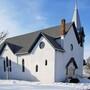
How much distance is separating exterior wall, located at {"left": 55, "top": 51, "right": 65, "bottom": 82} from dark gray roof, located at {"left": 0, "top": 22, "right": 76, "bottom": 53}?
1.27m

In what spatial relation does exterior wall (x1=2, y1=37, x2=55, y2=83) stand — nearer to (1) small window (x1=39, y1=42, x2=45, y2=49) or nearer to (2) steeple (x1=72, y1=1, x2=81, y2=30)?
(1) small window (x1=39, y1=42, x2=45, y2=49)

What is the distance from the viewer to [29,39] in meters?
40.0

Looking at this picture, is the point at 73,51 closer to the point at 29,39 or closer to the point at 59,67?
the point at 59,67

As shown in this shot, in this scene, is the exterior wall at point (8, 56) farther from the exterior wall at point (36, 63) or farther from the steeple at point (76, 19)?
the steeple at point (76, 19)

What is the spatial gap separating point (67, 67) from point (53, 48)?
5.12 m

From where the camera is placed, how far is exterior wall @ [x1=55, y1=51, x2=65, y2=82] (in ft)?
107

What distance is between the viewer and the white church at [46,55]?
32906 mm

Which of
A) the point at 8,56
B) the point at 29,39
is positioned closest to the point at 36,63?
the point at 29,39

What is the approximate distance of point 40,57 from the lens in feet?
112

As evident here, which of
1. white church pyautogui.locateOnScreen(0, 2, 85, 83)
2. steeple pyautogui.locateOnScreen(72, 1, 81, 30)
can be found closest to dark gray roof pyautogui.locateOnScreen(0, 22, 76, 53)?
white church pyautogui.locateOnScreen(0, 2, 85, 83)

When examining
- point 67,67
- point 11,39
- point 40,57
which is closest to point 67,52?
point 67,67

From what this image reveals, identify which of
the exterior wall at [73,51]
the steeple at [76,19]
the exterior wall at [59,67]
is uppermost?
the steeple at [76,19]

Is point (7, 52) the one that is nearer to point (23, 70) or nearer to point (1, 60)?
point (1, 60)

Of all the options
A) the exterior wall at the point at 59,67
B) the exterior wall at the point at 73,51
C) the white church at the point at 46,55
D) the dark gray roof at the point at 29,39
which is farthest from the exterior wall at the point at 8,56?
the exterior wall at the point at 73,51
